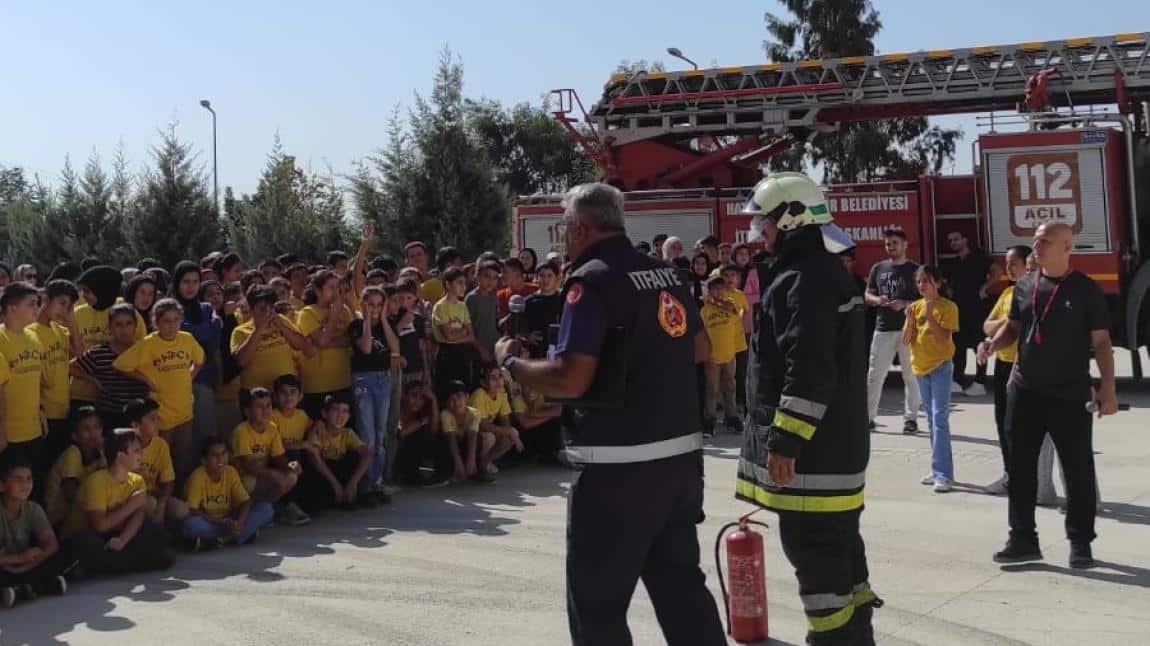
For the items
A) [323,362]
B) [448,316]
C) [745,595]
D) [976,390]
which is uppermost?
[448,316]

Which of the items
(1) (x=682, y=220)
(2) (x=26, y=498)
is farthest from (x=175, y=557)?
(1) (x=682, y=220)

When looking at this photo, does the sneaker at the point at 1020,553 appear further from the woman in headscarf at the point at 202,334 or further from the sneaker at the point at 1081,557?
the woman in headscarf at the point at 202,334

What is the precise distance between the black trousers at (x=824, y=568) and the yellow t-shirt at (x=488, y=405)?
5.23 metres

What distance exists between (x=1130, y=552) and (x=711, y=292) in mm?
5542

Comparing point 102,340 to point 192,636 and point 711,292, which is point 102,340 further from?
point 711,292

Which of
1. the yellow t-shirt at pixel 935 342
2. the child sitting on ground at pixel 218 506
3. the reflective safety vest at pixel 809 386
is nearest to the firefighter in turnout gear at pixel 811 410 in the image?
the reflective safety vest at pixel 809 386

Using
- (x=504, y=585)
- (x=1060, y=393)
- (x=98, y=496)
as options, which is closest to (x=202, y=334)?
(x=98, y=496)

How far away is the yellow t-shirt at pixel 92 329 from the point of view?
7.29 m

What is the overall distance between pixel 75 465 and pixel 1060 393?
5.15 meters

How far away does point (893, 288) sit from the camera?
10453mm

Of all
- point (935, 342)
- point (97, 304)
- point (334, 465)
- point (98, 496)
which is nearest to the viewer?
point (98, 496)

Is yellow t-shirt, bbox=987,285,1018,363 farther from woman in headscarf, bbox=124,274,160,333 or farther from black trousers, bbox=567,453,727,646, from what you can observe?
woman in headscarf, bbox=124,274,160,333

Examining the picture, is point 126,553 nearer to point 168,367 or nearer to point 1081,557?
point 168,367

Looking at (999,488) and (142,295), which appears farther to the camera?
(999,488)
